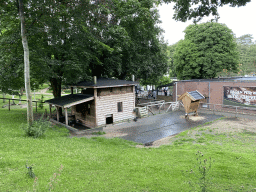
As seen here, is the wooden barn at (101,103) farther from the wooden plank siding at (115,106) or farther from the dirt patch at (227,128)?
the dirt patch at (227,128)

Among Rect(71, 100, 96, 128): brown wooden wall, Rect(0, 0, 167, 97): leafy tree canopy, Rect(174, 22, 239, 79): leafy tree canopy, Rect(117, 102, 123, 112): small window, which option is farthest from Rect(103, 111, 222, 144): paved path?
Rect(174, 22, 239, 79): leafy tree canopy

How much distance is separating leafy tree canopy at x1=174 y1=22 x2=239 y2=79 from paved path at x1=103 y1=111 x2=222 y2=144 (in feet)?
52.6

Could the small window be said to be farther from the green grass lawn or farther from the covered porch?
the green grass lawn

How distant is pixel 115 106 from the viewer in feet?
59.9

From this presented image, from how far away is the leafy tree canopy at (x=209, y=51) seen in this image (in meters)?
31.7

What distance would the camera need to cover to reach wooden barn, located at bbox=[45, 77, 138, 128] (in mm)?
16969

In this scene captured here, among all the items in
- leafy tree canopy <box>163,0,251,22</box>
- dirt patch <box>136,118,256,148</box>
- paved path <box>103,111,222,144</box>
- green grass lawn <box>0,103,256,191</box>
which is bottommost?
paved path <box>103,111,222,144</box>

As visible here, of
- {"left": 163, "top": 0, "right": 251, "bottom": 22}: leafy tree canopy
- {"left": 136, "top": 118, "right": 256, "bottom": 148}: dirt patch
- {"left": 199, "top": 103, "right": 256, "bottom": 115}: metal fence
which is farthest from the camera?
{"left": 199, "top": 103, "right": 256, "bottom": 115}: metal fence

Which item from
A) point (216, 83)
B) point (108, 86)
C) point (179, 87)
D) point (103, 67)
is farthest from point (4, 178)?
point (179, 87)

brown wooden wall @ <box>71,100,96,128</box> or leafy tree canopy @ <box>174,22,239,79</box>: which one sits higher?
leafy tree canopy @ <box>174,22,239,79</box>

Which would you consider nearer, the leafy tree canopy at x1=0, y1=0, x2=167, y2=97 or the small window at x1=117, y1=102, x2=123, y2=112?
the leafy tree canopy at x1=0, y1=0, x2=167, y2=97

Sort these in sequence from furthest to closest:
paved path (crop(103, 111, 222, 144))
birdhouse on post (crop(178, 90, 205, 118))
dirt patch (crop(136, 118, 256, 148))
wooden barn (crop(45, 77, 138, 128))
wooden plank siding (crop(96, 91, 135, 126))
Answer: birdhouse on post (crop(178, 90, 205, 118)), wooden plank siding (crop(96, 91, 135, 126)), wooden barn (crop(45, 77, 138, 128)), paved path (crop(103, 111, 222, 144)), dirt patch (crop(136, 118, 256, 148))

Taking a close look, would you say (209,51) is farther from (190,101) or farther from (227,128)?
(227,128)

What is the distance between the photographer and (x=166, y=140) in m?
12.4
